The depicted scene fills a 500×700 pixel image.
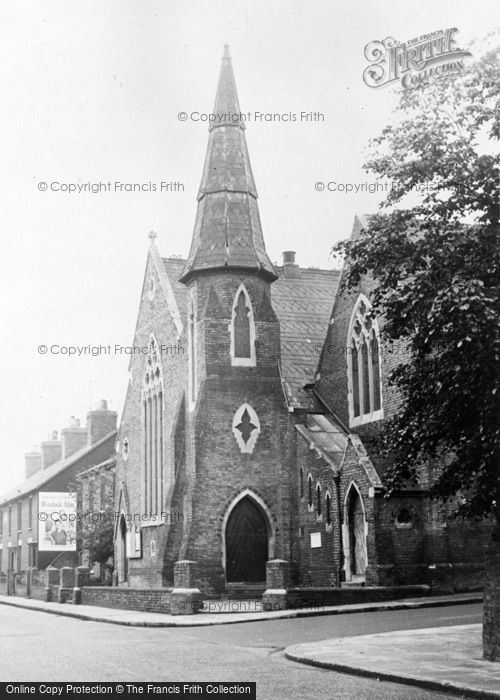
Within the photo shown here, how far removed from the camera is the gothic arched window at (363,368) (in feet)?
96.4

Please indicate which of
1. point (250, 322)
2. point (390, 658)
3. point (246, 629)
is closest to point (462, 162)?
point (390, 658)

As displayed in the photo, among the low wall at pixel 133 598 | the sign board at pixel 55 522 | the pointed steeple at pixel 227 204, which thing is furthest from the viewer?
the sign board at pixel 55 522

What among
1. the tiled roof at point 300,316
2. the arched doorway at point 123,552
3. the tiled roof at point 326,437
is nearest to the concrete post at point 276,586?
the tiled roof at point 326,437

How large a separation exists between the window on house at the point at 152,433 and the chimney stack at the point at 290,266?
19.1 feet

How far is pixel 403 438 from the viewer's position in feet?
45.5

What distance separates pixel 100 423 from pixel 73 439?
16.3 feet

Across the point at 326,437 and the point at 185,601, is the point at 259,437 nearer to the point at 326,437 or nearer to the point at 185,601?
the point at 326,437

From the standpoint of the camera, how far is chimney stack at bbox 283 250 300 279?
36.9 metres

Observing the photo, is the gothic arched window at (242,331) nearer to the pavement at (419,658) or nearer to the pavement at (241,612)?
the pavement at (241,612)

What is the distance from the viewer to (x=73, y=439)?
56.9m

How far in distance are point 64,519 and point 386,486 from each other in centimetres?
3748

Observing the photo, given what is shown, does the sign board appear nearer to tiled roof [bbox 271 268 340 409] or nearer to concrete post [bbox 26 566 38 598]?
concrete post [bbox 26 566 38 598]

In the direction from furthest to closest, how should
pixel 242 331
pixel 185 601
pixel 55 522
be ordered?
pixel 55 522 → pixel 242 331 → pixel 185 601

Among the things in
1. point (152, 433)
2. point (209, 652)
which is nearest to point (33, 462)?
point (152, 433)
